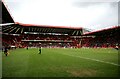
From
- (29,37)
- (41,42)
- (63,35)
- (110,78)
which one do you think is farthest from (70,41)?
(110,78)

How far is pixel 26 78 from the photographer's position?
7438 mm

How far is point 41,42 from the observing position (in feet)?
271

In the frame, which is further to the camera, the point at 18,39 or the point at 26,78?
the point at 18,39

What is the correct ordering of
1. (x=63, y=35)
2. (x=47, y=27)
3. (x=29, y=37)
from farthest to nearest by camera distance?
1. (x=63, y=35)
2. (x=29, y=37)
3. (x=47, y=27)

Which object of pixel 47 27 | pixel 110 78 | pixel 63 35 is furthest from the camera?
pixel 63 35

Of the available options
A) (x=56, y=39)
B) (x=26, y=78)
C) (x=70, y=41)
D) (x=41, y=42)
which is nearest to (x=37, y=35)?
(x=41, y=42)

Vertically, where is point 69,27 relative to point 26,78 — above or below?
above

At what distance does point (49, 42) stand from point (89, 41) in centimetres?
1893

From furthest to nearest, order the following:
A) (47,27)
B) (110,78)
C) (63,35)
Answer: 1. (63,35)
2. (47,27)
3. (110,78)

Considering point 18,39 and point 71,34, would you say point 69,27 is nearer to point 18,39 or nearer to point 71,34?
point 71,34

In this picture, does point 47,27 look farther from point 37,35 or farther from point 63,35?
point 63,35

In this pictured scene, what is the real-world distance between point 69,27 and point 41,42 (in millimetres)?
16670

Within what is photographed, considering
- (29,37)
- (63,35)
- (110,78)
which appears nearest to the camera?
(110,78)

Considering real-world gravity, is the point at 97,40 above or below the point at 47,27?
below
